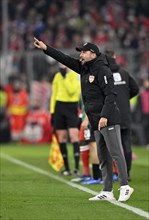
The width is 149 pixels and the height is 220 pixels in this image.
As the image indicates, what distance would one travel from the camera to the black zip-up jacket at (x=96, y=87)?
11.3 m

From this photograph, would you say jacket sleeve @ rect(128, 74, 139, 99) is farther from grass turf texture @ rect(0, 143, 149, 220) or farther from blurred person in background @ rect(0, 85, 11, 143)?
blurred person in background @ rect(0, 85, 11, 143)

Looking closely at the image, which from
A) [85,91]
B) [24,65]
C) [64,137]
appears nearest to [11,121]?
[24,65]

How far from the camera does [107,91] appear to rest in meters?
11.3

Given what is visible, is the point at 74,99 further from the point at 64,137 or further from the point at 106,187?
the point at 106,187

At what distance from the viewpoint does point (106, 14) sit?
34.3 m

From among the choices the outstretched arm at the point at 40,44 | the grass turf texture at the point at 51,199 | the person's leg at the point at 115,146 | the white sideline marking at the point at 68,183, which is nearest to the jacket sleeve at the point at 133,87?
the grass turf texture at the point at 51,199

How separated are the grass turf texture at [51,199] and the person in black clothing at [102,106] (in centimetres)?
40

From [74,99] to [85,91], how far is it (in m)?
4.21

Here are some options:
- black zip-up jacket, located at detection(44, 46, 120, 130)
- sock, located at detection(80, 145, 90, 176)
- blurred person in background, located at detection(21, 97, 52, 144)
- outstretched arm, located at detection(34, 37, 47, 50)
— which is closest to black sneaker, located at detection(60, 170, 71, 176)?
sock, located at detection(80, 145, 90, 176)

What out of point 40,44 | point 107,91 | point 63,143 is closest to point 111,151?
point 107,91

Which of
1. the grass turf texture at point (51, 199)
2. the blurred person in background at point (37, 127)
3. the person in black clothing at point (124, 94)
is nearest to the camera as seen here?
the grass turf texture at point (51, 199)

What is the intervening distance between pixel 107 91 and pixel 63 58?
0.77 meters

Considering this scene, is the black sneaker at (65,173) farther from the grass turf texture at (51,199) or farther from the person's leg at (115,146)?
the person's leg at (115,146)

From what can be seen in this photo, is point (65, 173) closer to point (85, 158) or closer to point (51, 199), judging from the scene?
point (85, 158)
